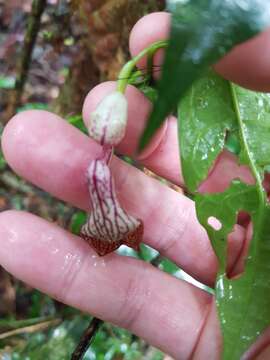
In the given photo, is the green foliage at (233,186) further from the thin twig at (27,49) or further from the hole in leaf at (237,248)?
the thin twig at (27,49)

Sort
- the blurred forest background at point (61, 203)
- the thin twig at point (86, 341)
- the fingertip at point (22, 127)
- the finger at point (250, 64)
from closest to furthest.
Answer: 1. the finger at point (250, 64)
2. the fingertip at point (22, 127)
3. the thin twig at point (86, 341)
4. the blurred forest background at point (61, 203)

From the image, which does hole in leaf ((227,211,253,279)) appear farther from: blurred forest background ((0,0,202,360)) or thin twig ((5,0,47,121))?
thin twig ((5,0,47,121))

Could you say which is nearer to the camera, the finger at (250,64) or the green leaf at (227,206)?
the finger at (250,64)

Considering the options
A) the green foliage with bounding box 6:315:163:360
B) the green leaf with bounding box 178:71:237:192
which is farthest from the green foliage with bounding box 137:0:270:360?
the green foliage with bounding box 6:315:163:360

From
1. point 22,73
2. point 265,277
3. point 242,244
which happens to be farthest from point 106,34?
point 265,277

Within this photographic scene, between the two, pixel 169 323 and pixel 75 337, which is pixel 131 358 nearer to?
pixel 75 337

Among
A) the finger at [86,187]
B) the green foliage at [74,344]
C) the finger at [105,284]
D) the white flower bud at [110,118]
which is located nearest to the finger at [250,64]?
the white flower bud at [110,118]

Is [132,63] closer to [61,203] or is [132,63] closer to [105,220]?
[105,220]
